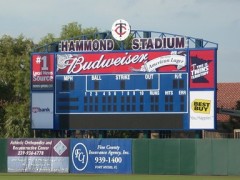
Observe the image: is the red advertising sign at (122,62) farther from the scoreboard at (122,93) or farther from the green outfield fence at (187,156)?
the green outfield fence at (187,156)

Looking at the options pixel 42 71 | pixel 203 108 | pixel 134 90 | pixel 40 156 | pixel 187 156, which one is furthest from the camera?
pixel 40 156

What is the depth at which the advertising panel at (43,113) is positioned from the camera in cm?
3706

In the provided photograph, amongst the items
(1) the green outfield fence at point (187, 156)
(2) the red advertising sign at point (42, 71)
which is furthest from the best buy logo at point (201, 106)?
(2) the red advertising sign at point (42, 71)

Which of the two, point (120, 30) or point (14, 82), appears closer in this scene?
point (120, 30)

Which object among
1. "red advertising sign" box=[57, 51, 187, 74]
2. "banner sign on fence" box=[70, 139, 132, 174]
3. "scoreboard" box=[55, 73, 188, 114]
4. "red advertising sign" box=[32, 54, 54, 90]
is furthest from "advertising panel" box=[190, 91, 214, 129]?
"red advertising sign" box=[32, 54, 54, 90]

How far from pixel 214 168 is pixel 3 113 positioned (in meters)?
24.4

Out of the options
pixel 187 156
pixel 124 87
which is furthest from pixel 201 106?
pixel 124 87

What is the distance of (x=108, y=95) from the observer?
36.2 m

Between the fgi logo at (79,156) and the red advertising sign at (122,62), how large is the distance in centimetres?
356

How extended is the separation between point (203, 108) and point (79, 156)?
6.46 metres

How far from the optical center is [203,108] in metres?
35.1

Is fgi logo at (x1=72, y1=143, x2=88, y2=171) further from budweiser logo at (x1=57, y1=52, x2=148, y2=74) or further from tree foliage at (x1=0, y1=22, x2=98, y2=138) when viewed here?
tree foliage at (x1=0, y1=22, x2=98, y2=138)

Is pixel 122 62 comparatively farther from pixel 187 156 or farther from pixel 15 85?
pixel 15 85

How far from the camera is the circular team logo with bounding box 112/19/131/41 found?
37625 mm
